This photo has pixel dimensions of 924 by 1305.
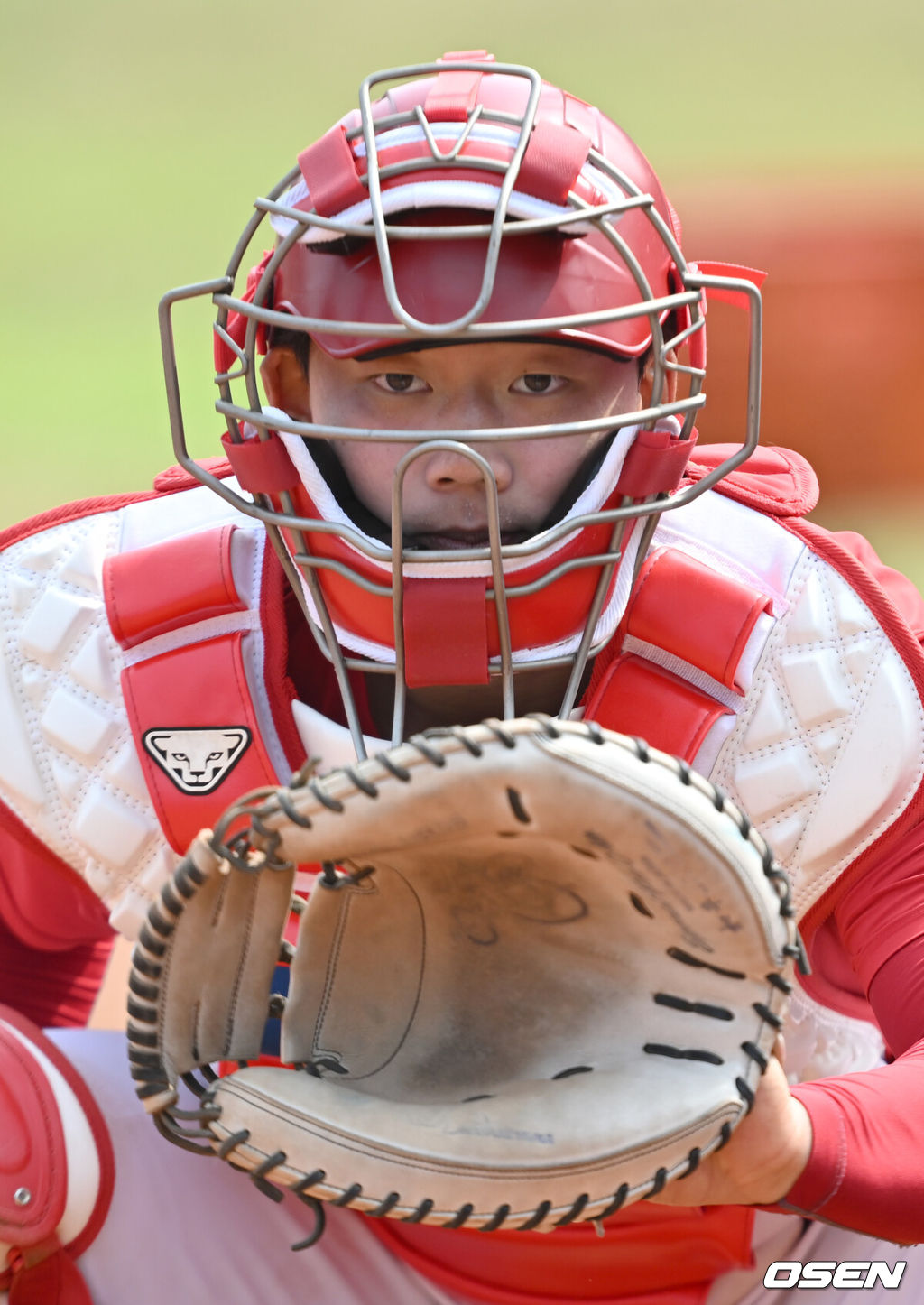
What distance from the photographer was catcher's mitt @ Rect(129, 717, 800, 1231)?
4.00ft


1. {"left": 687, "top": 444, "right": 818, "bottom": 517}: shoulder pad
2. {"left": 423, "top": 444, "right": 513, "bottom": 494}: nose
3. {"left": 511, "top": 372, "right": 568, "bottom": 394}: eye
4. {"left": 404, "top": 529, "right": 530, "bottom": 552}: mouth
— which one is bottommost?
{"left": 687, "top": 444, "right": 818, "bottom": 517}: shoulder pad

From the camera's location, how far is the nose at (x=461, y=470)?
148cm

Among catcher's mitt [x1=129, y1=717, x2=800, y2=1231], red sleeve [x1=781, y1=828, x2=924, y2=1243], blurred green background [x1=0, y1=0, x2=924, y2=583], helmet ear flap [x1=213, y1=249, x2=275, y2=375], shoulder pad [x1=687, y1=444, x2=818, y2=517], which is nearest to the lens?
catcher's mitt [x1=129, y1=717, x2=800, y2=1231]

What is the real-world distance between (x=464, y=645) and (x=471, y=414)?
0.77ft

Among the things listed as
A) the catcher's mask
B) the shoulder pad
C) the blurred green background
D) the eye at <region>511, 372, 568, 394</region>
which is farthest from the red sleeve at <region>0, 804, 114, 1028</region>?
the blurred green background

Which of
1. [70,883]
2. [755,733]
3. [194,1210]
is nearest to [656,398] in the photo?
[755,733]

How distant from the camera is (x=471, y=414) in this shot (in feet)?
4.91

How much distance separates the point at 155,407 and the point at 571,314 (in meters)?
5.04

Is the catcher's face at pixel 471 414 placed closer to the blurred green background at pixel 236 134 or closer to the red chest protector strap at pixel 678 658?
the red chest protector strap at pixel 678 658

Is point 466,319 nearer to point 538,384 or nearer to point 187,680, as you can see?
point 538,384

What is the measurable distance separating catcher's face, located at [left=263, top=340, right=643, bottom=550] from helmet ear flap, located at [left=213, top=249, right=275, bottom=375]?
0.10 meters

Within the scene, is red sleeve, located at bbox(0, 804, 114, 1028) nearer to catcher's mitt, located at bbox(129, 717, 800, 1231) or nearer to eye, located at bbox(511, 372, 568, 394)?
catcher's mitt, located at bbox(129, 717, 800, 1231)

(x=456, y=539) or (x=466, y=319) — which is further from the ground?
(x=466, y=319)

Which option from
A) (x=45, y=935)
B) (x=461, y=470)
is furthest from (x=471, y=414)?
(x=45, y=935)
